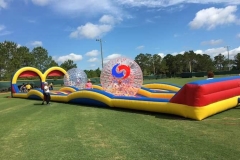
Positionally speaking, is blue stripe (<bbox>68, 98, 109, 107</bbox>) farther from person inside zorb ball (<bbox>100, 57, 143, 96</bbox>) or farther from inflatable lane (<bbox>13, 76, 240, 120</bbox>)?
person inside zorb ball (<bbox>100, 57, 143, 96</bbox>)

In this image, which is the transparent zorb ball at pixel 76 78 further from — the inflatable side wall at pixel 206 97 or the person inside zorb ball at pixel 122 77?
the inflatable side wall at pixel 206 97

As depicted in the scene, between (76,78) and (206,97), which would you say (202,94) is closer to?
(206,97)

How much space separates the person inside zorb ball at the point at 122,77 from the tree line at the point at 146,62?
4112 centimetres

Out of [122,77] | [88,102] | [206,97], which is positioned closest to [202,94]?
[206,97]

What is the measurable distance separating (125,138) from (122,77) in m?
5.87

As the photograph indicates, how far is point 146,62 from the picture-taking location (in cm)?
9300

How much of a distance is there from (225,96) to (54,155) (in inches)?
233

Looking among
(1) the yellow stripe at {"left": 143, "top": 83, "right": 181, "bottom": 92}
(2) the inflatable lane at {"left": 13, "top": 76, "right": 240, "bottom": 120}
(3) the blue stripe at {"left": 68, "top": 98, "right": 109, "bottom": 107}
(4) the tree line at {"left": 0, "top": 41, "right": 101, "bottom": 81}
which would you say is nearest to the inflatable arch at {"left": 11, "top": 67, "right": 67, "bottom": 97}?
(3) the blue stripe at {"left": 68, "top": 98, "right": 109, "bottom": 107}

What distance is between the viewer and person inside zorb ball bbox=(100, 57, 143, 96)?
11.4m

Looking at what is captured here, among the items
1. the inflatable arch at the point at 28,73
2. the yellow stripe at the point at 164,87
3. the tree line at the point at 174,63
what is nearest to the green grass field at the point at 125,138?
the yellow stripe at the point at 164,87

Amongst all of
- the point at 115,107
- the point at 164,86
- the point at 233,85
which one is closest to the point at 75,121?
the point at 115,107

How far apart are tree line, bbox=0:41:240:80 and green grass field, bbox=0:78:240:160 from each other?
44507 mm

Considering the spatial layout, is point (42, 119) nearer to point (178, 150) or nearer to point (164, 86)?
point (178, 150)

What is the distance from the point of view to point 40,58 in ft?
208
